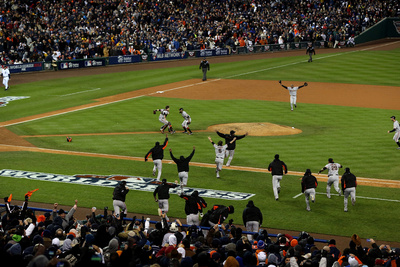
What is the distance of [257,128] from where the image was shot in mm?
36625

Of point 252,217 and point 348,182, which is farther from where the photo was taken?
point 348,182

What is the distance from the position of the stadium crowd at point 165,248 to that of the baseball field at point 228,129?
5733 mm

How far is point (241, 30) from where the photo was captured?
2864 inches

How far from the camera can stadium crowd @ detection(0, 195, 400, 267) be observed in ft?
39.5

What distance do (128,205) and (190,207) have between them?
159 inches

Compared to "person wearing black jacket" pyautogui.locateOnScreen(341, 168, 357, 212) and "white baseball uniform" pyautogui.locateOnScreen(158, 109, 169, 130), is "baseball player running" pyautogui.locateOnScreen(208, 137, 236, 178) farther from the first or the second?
"white baseball uniform" pyautogui.locateOnScreen(158, 109, 169, 130)

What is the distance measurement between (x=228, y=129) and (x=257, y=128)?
2.04 m

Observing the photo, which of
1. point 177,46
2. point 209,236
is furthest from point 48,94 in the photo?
point 209,236

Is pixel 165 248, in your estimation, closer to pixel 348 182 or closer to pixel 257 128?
pixel 348 182

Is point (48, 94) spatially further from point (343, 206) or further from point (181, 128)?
point (343, 206)

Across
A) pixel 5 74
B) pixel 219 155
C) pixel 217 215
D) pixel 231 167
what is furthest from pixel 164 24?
pixel 217 215

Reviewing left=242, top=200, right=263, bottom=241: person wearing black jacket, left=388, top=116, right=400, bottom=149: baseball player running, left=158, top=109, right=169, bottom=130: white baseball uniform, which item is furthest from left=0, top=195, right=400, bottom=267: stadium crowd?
left=158, top=109, right=169, bottom=130: white baseball uniform

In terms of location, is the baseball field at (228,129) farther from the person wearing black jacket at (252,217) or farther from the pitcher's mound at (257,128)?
the person wearing black jacket at (252,217)

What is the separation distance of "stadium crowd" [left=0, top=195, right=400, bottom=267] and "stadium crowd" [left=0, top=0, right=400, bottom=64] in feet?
142
